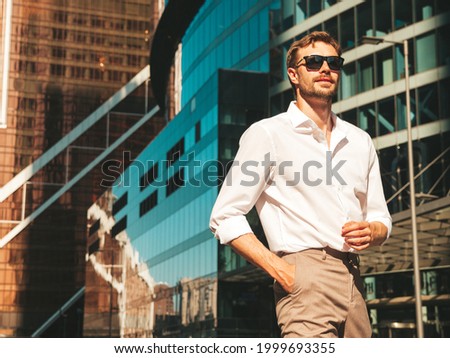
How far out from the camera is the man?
2.57 m

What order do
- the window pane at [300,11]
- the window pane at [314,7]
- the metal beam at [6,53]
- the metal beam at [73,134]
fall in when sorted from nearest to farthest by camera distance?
the window pane at [314,7] → the window pane at [300,11] → the metal beam at [73,134] → the metal beam at [6,53]

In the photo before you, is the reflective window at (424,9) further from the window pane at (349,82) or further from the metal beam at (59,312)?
the metal beam at (59,312)

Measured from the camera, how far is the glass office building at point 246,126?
30.6 metres

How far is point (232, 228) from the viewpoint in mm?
2633

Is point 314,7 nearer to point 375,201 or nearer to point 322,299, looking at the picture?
point 375,201

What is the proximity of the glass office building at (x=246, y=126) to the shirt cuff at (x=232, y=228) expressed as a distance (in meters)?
20.1

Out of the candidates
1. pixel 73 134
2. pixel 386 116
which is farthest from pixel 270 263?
→ pixel 73 134

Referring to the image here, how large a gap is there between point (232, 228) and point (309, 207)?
0.79ft

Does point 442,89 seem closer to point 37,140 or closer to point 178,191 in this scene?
point 178,191

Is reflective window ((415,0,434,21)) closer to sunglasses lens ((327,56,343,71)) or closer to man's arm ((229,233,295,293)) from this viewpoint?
sunglasses lens ((327,56,343,71))

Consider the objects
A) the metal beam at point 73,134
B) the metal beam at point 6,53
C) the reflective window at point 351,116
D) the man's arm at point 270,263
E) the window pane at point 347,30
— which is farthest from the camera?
the metal beam at point 6,53

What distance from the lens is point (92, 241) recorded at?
10081 centimetres

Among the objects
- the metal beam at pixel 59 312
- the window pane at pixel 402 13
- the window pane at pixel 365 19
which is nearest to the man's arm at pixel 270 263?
the window pane at pixel 402 13

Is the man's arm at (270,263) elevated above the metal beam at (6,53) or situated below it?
below
